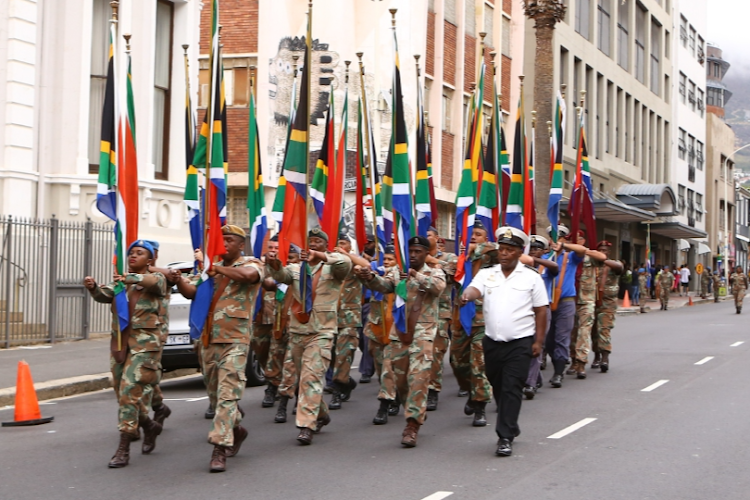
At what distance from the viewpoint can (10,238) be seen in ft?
54.0

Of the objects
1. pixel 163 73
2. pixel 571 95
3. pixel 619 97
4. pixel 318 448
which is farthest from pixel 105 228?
pixel 619 97

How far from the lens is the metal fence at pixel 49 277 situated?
16719 mm

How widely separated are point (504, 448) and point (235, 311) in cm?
252

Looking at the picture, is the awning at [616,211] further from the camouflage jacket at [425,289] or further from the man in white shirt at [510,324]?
the man in white shirt at [510,324]

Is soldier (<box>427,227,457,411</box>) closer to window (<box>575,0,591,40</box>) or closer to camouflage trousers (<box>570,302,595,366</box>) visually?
camouflage trousers (<box>570,302,595,366</box>)

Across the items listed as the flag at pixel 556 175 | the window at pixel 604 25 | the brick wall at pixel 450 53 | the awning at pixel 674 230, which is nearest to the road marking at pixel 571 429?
the flag at pixel 556 175

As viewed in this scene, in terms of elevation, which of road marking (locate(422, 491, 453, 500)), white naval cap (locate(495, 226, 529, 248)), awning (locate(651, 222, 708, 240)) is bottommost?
road marking (locate(422, 491, 453, 500))

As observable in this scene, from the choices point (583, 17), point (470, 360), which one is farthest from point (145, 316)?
point (583, 17)

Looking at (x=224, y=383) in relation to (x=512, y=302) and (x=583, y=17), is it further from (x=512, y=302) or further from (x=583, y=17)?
(x=583, y=17)

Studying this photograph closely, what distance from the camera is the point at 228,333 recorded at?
8.07 meters

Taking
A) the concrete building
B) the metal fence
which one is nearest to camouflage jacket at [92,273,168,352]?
the metal fence

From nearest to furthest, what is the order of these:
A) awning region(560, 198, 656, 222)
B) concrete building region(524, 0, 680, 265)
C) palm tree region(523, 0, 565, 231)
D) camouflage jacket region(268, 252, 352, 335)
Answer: camouflage jacket region(268, 252, 352, 335), palm tree region(523, 0, 565, 231), awning region(560, 198, 656, 222), concrete building region(524, 0, 680, 265)

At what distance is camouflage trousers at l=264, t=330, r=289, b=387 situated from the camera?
36.1 ft

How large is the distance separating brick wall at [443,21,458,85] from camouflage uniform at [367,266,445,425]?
23612 millimetres
